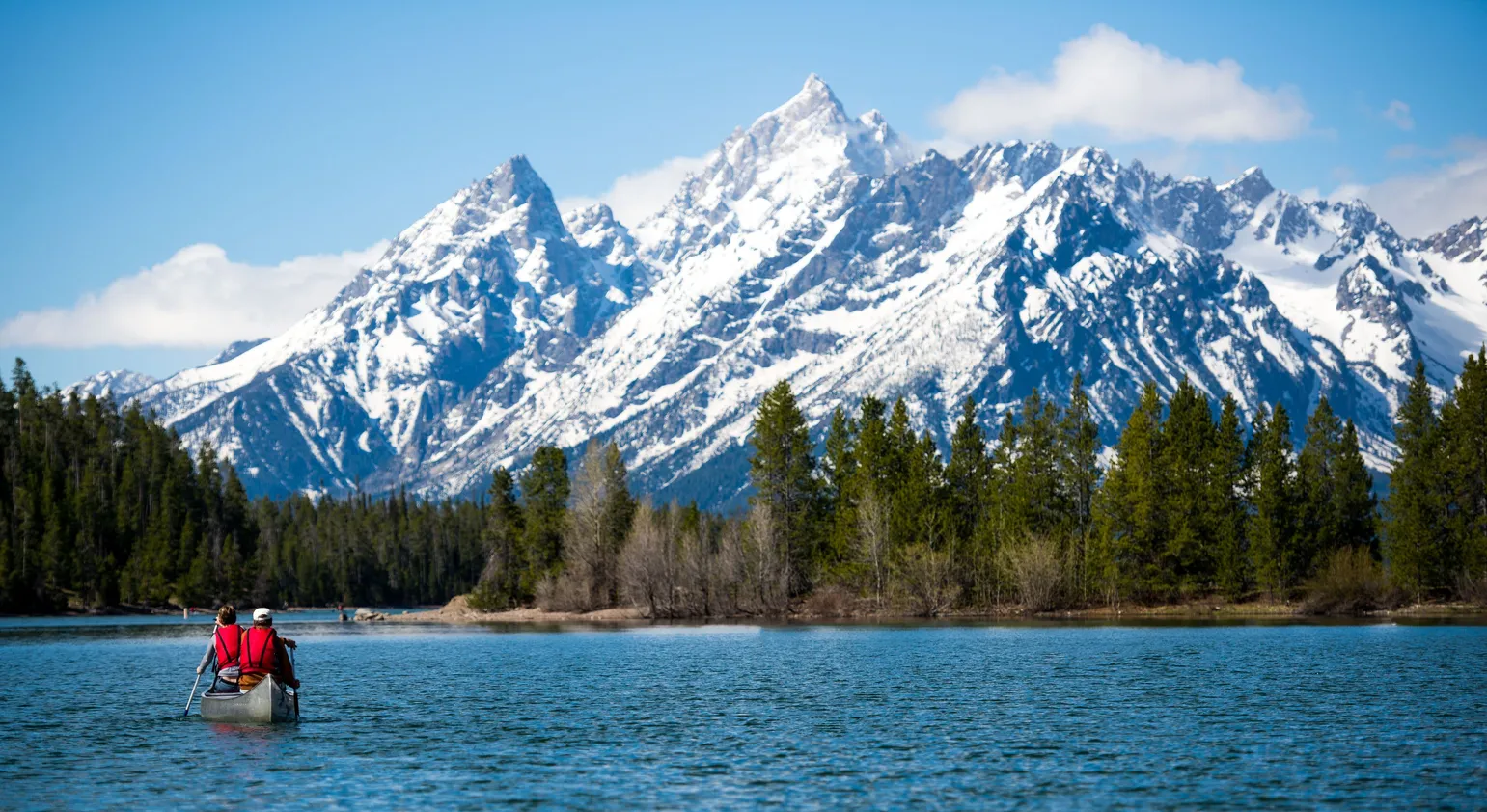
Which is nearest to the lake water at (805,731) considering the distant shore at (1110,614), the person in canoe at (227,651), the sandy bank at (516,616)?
Result: the person in canoe at (227,651)

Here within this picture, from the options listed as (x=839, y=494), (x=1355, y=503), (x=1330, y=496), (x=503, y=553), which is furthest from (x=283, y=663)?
(x=1330, y=496)

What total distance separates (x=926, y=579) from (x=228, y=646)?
8787 centimetres

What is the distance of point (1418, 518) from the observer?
119062 millimetres

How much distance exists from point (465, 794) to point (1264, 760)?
21.1 m

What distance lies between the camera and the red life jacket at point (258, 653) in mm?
50281

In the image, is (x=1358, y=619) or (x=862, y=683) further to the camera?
(x=1358, y=619)

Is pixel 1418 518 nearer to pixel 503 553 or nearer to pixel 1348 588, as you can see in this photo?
pixel 1348 588

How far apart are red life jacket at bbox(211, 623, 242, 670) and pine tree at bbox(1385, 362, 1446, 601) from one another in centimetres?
9884

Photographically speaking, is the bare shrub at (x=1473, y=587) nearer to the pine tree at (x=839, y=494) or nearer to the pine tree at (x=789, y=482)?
the pine tree at (x=839, y=494)

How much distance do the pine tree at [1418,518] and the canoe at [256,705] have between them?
321 ft

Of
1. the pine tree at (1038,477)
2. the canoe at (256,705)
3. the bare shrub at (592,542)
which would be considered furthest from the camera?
the bare shrub at (592,542)

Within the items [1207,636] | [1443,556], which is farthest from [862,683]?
[1443,556]

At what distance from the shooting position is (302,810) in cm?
3416

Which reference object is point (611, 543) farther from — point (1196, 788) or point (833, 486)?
point (1196, 788)
